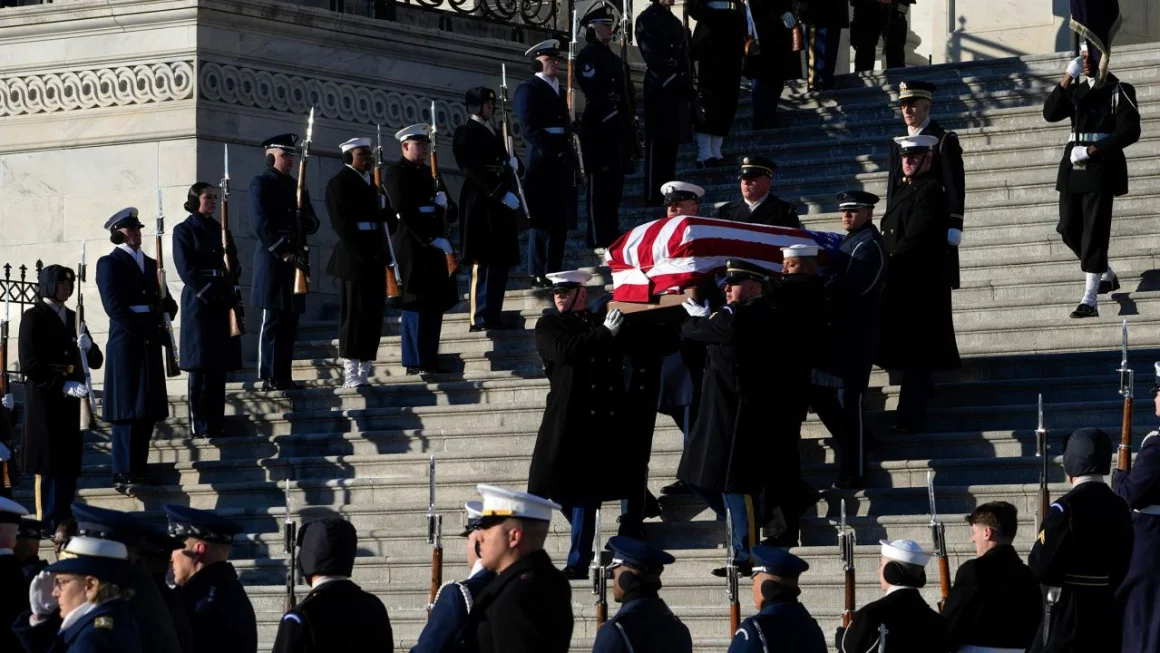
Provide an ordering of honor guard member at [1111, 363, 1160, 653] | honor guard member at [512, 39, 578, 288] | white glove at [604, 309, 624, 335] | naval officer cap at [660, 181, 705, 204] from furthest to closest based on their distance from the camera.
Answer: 1. honor guard member at [512, 39, 578, 288]
2. naval officer cap at [660, 181, 705, 204]
3. white glove at [604, 309, 624, 335]
4. honor guard member at [1111, 363, 1160, 653]

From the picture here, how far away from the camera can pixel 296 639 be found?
955cm

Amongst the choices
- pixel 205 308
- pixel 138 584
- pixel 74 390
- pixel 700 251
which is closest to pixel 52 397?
pixel 74 390

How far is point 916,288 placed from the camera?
15.9m

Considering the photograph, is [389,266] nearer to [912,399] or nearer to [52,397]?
[52,397]

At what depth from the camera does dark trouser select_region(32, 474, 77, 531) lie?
16.9 metres

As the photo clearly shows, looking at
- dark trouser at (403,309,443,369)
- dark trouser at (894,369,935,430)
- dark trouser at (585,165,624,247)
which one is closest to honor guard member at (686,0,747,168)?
dark trouser at (585,165,624,247)

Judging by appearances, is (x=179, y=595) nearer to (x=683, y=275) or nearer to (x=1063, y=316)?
(x=683, y=275)

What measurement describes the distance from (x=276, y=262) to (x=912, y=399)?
4923mm

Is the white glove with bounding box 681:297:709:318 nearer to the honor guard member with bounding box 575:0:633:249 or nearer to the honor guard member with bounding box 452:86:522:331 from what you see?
the honor guard member with bounding box 452:86:522:331

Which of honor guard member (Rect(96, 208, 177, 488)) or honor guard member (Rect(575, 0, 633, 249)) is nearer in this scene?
honor guard member (Rect(96, 208, 177, 488))

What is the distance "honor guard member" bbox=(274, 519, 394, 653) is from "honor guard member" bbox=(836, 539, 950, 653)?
199cm

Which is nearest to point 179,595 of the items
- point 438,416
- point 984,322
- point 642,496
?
point 642,496

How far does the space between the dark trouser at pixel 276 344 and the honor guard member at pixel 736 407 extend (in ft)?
14.6

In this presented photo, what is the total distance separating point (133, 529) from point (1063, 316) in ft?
28.2
